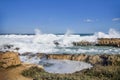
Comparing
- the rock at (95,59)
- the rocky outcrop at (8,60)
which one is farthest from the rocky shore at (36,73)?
the rock at (95,59)

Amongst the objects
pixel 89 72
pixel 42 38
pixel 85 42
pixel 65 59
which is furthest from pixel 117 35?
pixel 89 72

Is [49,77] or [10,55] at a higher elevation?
[10,55]

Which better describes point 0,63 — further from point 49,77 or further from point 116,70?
point 116,70

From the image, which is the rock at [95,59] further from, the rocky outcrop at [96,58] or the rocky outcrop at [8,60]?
the rocky outcrop at [8,60]

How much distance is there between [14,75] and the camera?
10.8 metres

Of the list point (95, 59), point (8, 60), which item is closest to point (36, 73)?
point (8, 60)

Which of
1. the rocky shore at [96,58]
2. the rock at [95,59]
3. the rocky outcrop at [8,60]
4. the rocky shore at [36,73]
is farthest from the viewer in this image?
the rock at [95,59]

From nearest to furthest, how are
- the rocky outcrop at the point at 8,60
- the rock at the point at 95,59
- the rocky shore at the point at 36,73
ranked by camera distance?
the rocky shore at the point at 36,73 < the rocky outcrop at the point at 8,60 < the rock at the point at 95,59

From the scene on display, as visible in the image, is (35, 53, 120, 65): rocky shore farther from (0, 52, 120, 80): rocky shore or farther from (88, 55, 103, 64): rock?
(0, 52, 120, 80): rocky shore

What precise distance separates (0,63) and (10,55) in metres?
0.61

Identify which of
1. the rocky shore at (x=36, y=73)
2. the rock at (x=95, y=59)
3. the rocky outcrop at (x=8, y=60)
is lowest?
the rock at (x=95, y=59)

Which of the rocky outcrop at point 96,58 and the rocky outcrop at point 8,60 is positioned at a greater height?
the rocky outcrop at point 8,60

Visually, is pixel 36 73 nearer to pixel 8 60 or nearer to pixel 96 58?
pixel 8 60

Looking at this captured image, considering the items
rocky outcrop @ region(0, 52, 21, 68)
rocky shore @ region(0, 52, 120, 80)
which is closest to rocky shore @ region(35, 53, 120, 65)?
rocky shore @ region(0, 52, 120, 80)
